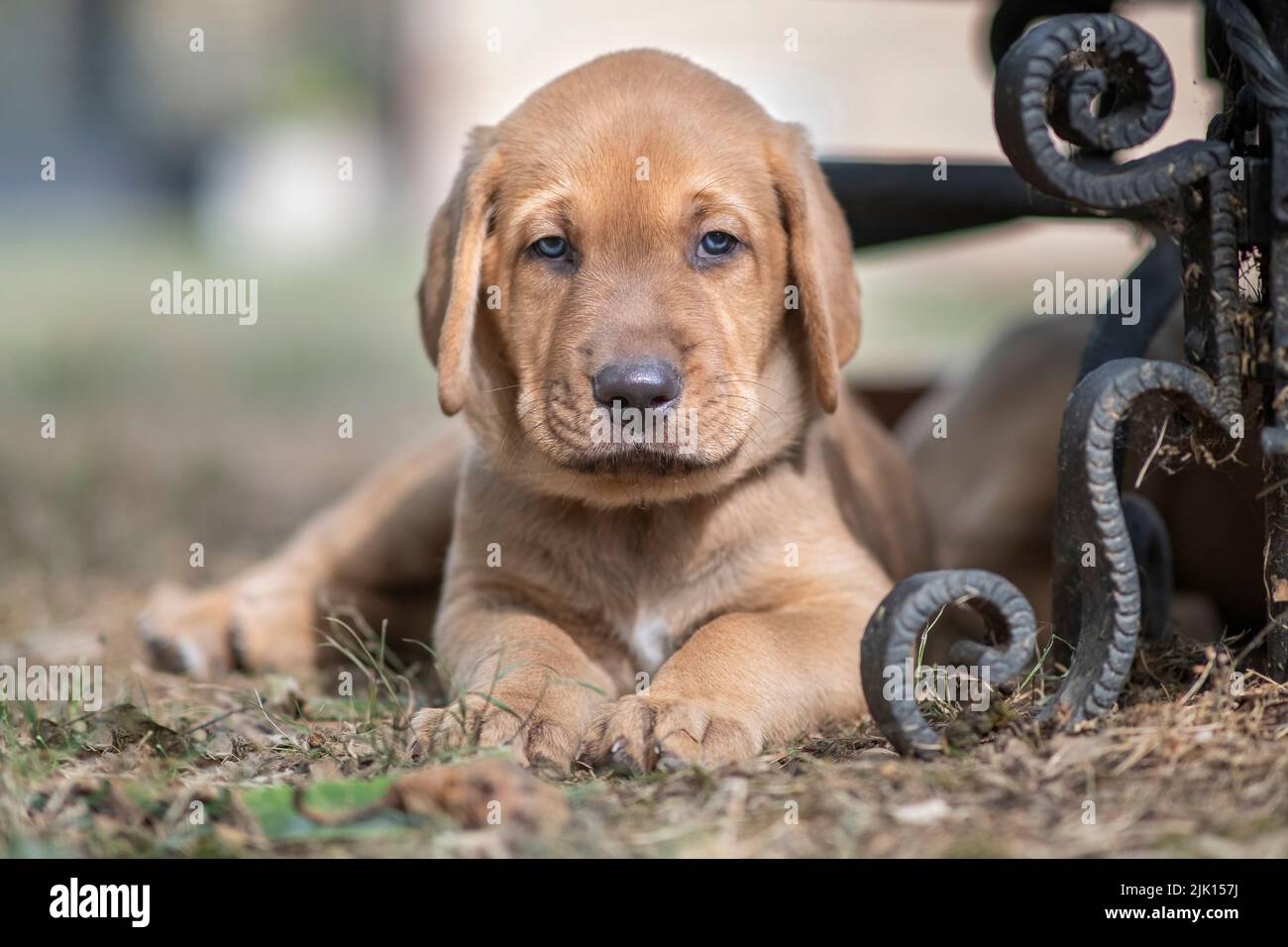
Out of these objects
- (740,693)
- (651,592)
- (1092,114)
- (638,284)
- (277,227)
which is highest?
(277,227)

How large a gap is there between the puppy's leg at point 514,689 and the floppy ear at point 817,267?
107cm

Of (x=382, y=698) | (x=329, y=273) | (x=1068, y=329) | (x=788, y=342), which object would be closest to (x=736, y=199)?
(x=788, y=342)

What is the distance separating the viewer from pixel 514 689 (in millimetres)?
3469

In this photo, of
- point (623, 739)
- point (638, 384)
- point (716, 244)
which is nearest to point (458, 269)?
point (716, 244)

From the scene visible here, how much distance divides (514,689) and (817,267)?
1.51 metres

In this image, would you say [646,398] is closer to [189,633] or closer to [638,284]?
[638,284]

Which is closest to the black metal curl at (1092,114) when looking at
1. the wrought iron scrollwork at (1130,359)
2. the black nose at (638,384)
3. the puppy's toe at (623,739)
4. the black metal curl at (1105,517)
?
the wrought iron scrollwork at (1130,359)

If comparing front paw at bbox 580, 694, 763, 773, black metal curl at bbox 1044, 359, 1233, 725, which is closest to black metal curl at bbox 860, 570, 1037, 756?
black metal curl at bbox 1044, 359, 1233, 725

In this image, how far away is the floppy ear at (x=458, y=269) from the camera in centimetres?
392

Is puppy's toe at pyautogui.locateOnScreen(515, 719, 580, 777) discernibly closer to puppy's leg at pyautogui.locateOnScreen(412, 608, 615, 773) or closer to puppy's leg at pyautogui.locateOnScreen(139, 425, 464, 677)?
puppy's leg at pyautogui.locateOnScreen(412, 608, 615, 773)

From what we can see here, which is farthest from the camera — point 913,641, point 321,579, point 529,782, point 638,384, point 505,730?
point 321,579

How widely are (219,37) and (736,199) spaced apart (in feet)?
99.2

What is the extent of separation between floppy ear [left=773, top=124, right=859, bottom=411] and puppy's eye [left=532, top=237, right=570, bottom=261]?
2.24 ft

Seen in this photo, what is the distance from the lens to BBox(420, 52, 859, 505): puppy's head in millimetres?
3615
